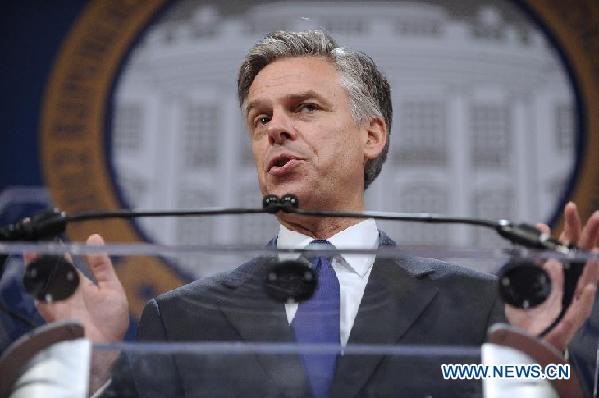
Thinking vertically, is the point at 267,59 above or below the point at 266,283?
above

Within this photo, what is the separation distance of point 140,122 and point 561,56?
1.37 meters

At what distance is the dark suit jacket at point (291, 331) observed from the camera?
3.68 feet

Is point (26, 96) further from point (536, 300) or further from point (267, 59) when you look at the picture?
point (536, 300)

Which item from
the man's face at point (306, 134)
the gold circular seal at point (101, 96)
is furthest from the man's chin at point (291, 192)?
the gold circular seal at point (101, 96)

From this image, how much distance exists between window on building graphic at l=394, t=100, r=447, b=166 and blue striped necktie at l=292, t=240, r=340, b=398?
157 centimetres

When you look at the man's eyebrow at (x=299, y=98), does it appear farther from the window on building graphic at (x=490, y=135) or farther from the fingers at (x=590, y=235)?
the window on building graphic at (x=490, y=135)

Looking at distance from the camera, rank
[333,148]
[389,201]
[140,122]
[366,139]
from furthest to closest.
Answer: [140,122]
[389,201]
[366,139]
[333,148]

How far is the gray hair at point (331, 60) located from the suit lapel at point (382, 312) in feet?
2.21

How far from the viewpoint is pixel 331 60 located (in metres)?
1.88

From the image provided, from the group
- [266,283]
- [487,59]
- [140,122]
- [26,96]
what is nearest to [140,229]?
[140,122]

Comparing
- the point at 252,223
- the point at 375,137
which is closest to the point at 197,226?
the point at 252,223

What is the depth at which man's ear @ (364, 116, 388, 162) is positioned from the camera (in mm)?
1929

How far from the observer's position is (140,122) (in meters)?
2.86

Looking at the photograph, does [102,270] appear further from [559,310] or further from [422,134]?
[422,134]
